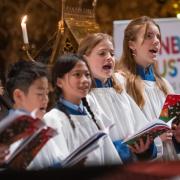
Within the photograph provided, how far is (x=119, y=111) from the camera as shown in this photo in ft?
7.07

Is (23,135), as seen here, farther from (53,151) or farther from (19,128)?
(53,151)

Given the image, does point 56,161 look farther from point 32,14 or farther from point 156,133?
point 32,14

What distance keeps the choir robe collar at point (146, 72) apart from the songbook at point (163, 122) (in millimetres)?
309

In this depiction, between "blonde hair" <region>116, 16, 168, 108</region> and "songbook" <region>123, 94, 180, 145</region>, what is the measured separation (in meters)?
0.22

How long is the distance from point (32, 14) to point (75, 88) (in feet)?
8.07

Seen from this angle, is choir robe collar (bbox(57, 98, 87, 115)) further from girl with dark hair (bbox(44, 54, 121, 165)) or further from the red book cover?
the red book cover

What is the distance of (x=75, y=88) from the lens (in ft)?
6.05

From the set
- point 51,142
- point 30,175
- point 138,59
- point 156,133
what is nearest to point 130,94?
point 138,59

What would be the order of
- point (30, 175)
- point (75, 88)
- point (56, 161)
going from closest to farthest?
point (30, 175), point (56, 161), point (75, 88)

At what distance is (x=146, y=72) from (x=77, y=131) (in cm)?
70

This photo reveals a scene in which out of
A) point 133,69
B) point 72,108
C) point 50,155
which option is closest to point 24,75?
point 72,108

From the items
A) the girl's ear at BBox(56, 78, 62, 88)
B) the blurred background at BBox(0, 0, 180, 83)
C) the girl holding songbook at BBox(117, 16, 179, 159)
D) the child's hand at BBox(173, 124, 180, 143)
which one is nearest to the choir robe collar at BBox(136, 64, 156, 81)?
the girl holding songbook at BBox(117, 16, 179, 159)

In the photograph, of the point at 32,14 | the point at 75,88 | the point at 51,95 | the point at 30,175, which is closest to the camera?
the point at 30,175

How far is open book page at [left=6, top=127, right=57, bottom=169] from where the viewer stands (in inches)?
55.6
